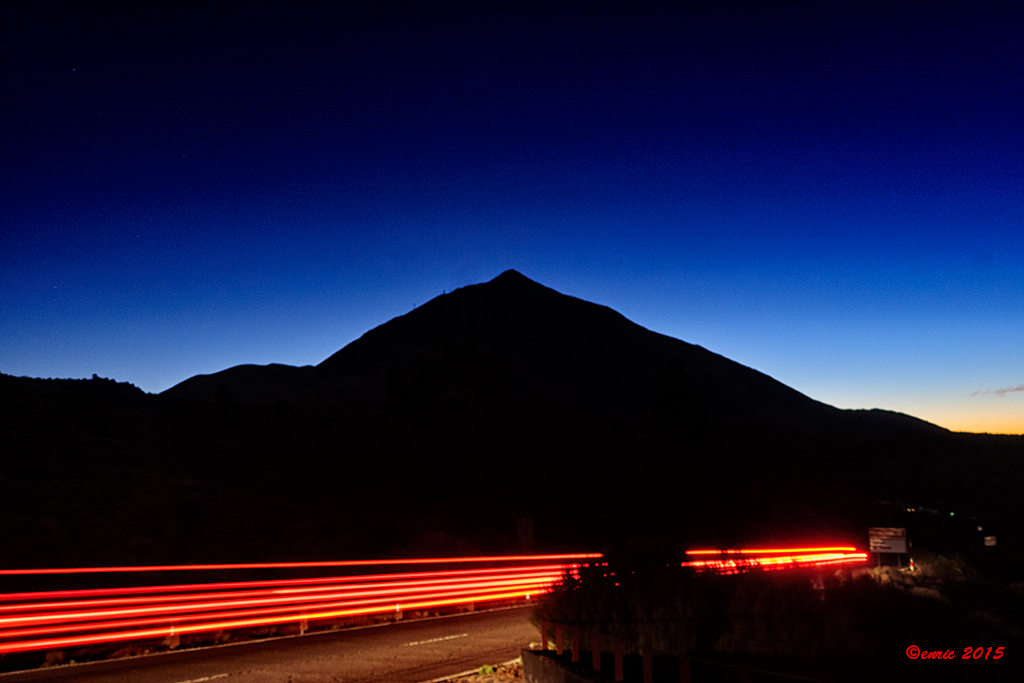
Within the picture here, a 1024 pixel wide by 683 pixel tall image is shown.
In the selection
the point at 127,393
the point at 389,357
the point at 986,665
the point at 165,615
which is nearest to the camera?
the point at 986,665

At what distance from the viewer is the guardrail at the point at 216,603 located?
12.7 meters

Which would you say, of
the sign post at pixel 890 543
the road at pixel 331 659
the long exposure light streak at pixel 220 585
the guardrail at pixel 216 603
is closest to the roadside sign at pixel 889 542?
the sign post at pixel 890 543

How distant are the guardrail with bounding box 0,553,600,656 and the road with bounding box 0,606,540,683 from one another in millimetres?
786

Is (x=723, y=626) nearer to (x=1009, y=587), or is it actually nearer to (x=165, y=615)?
(x=165, y=615)

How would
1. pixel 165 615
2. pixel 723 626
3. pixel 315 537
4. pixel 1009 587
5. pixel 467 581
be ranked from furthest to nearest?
pixel 315 537
pixel 1009 587
pixel 467 581
pixel 165 615
pixel 723 626

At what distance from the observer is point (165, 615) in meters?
14.4

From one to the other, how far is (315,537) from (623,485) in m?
28.3

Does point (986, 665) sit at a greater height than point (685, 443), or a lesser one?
lesser

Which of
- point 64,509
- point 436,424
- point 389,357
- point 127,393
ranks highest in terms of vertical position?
point 389,357

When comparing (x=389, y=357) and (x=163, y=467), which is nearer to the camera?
(x=163, y=467)

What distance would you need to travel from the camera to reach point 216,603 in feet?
50.1

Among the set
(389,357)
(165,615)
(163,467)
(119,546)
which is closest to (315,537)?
(119,546)

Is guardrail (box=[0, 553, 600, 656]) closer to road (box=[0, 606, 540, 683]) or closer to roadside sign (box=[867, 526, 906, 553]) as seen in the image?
road (box=[0, 606, 540, 683])

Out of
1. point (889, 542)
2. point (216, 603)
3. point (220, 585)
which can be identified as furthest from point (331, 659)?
point (889, 542)
